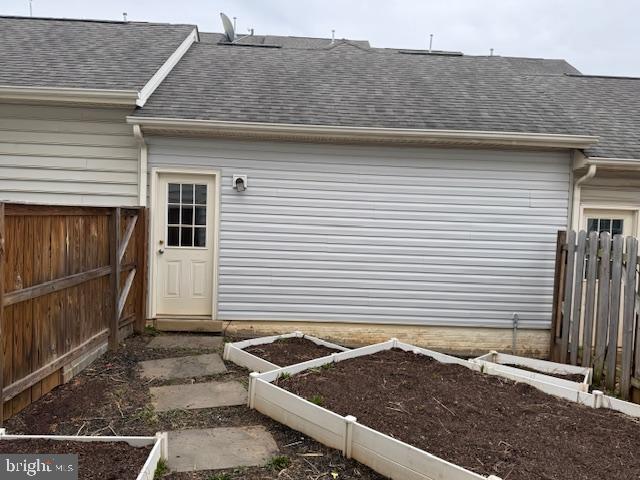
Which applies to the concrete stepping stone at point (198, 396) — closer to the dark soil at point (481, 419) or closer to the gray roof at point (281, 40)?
the dark soil at point (481, 419)

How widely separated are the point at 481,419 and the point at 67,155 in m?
5.88

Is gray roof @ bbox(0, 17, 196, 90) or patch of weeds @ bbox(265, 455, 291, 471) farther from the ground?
gray roof @ bbox(0, 17, 196, 90)

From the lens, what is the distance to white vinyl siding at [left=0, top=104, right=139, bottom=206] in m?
6.35

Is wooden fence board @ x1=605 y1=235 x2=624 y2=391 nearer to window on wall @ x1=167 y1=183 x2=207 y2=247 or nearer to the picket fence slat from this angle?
the picket fence slat

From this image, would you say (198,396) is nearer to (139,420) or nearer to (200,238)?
(139,420)

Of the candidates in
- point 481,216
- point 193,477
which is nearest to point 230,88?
point 481,216

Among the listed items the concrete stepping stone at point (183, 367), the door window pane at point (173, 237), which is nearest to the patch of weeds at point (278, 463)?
the concrete stepping stone at point (183, 367)

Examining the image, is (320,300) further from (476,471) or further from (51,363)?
(476,471)

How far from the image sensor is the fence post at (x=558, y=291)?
5912 millimetres

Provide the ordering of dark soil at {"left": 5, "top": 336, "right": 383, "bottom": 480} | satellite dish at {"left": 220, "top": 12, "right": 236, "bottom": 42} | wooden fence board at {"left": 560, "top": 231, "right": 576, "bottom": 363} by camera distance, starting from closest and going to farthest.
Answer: dark soil at {"left": 5, "top": 336, "right": 383, "bottom": 480} < wooden fence board at {"left": 560, "top": 231, "right": 576, "bottom": 363} < satellite dish at {"left": 220, "top": 12, "right": 236, "bottom": 42}

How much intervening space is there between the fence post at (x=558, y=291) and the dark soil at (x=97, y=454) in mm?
5062

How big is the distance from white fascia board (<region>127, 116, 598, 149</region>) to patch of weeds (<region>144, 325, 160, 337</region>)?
→ 8.57 ft

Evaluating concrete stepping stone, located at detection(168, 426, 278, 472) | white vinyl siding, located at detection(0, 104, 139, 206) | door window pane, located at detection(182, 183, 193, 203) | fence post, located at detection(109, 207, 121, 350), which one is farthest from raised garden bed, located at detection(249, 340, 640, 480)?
white vinyl siding, located at detection(0, 104, 139, 206)

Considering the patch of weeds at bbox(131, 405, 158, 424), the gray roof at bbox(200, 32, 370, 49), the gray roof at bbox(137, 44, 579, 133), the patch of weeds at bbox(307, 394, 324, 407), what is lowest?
the patch of weeds at bbox(131, 405, 158, 424)
